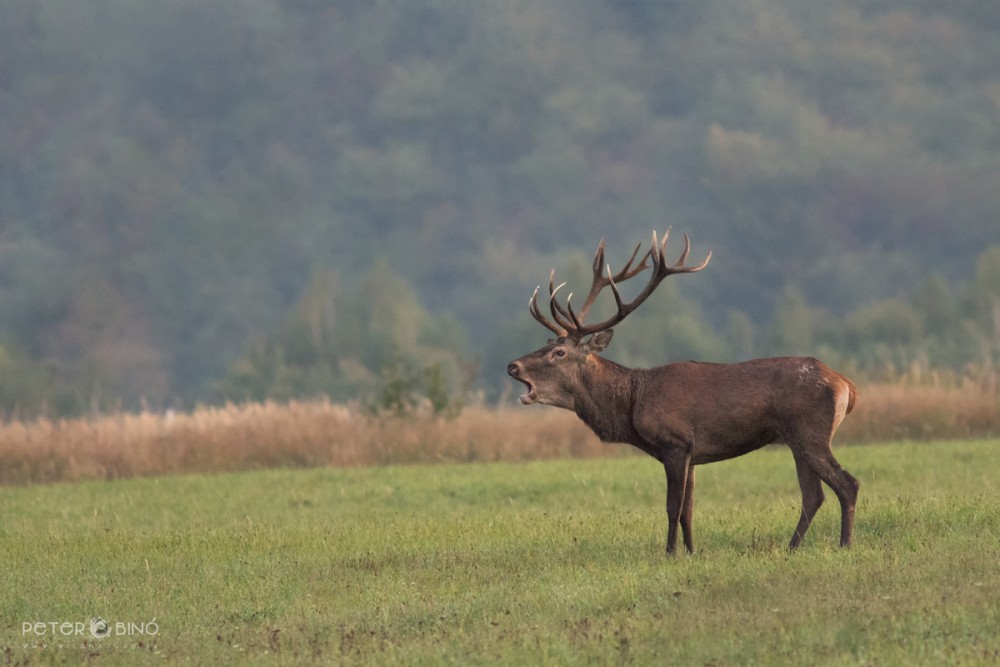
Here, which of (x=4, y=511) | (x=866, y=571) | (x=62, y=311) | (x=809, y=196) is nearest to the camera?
(x=866, y=571)

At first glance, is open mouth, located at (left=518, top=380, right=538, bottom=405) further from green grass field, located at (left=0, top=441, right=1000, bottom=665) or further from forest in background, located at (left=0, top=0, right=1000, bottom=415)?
forest in background, located at (left=0, top=0, right=1000, bottom=415)

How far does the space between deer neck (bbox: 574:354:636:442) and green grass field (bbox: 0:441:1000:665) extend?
1071 millimetres

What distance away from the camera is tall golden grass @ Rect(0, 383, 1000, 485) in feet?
87.9

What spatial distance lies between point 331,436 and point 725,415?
15.4 meters

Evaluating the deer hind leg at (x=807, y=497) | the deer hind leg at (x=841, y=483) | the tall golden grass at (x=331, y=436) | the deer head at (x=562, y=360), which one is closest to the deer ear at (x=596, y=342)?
the deer head at (x=562, y=360)

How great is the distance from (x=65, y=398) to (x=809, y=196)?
71468 mm

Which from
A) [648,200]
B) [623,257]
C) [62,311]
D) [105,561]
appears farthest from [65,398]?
[105,561]

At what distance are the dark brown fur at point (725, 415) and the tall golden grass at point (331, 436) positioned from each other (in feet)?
44.6

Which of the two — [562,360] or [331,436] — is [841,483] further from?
[331,436]

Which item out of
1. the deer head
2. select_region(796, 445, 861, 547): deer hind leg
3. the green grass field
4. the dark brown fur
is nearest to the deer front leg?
the dark brown fur

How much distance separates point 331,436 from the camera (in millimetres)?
27766

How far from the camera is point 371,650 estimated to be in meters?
10.0

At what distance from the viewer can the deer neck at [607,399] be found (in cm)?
1384

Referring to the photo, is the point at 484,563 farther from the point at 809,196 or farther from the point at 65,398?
the point at 809,196
